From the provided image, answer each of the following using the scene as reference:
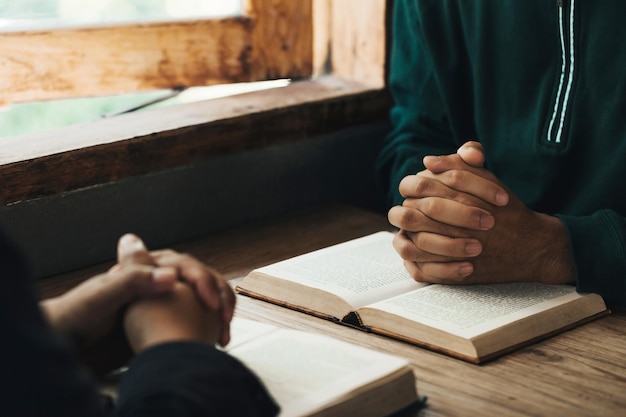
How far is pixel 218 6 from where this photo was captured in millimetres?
1913

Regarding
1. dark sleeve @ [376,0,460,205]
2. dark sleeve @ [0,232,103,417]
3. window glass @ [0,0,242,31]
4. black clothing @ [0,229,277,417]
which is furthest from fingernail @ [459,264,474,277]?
window glass @ [0,0,242,31]

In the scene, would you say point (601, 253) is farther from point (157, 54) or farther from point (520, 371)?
point (157, 54)

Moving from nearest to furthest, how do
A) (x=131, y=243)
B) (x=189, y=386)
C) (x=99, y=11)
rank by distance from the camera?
(x=189, y=386)
(x=131, y=243)
(x=99, y=11)

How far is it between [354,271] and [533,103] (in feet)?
1.59

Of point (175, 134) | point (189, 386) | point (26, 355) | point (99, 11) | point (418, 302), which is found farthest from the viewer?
point (99, 11)

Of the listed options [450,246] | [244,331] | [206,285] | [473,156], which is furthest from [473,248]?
[206,285]

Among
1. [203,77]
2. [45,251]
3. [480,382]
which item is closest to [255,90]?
[203,77]

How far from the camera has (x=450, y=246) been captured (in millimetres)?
1321

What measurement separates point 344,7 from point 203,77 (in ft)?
1.13

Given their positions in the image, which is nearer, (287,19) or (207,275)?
(207,275)

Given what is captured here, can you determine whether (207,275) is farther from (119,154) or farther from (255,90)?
(255,90)

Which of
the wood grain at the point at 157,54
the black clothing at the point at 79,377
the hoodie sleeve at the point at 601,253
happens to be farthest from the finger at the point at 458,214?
the wood grain at the point at 157,54

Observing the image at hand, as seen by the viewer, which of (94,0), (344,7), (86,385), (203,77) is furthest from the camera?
(344,7)

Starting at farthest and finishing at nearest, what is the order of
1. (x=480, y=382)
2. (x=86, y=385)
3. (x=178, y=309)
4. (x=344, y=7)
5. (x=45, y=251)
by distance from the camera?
(x=344, y=7) → (x=45, y=251) → (x=480, y=382) → (x=178, y=309) → (x=86, y=385)
